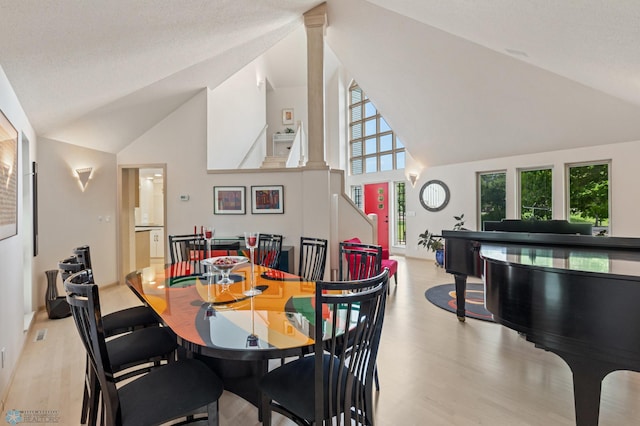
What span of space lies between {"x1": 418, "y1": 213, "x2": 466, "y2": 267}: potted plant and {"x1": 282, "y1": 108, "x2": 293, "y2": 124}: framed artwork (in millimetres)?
5354

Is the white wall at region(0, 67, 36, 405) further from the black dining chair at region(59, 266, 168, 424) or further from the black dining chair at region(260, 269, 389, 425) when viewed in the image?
the black dining chair at region(260, 269, 389, 425)

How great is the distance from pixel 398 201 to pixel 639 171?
4.59 meters

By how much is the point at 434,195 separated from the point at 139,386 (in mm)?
6705

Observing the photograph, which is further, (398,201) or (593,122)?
(398,201)

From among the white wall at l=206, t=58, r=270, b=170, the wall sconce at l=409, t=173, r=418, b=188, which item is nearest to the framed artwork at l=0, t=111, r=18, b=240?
the white wall at l=206, t=58, r=270, b=170

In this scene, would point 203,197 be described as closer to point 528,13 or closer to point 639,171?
point 528,13

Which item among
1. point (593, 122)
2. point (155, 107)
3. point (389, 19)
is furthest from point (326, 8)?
point (593, 122)

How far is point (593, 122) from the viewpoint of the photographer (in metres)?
4.30

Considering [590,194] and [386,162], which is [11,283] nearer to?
[590,194]

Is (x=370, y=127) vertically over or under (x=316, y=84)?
over

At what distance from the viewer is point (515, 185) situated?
568 cm

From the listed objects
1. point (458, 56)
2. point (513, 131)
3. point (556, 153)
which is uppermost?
point (458, 56)

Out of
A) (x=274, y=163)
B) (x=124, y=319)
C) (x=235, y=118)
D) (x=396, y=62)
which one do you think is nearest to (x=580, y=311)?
(x=124, y=319)

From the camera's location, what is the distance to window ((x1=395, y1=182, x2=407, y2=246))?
805cm
